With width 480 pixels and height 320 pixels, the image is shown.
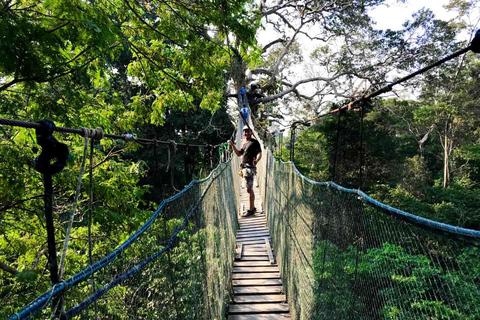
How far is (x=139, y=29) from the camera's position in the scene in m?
3.43

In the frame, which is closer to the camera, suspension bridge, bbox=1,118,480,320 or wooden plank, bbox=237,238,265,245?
suspension bridge, bbox=1,118,480,320

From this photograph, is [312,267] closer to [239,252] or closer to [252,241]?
[239,252]

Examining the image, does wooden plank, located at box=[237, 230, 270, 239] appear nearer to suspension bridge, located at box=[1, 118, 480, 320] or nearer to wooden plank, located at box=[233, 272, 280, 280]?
wooden plank, located at box=[233, 272, 280, 280]

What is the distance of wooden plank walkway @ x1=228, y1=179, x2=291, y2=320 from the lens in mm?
3283

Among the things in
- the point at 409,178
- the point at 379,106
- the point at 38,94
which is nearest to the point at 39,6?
the point at 38,94

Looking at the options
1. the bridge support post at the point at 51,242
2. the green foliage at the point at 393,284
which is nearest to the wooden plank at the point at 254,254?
the green foliage at the point at 393,284

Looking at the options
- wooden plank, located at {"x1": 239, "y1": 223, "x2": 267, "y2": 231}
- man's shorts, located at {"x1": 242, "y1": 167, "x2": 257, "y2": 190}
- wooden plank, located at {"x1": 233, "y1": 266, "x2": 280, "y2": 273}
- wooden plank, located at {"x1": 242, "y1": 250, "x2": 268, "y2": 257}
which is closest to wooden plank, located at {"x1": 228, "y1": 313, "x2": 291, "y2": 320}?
wooden plank, located at {"x1": 233, "y1": 266, "x2": 280, "y2": 273}

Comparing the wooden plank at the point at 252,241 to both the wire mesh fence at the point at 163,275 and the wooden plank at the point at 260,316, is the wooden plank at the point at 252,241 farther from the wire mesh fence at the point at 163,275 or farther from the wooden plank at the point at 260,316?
the wire mesh fence at the point at 163,275

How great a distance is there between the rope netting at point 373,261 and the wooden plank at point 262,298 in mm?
638

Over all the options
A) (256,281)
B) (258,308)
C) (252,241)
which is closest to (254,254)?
(252,241)

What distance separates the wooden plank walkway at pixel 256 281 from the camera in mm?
3283

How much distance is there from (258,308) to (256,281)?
0.52 m

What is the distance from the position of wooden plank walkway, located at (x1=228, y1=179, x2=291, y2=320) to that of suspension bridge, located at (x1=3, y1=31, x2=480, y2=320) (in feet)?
0.12

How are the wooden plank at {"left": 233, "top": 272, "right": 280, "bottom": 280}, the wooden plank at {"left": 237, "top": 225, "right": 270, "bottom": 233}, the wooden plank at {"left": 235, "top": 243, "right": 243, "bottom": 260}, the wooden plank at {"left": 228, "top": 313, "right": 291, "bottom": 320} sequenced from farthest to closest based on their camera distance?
the wooden plank at {"left": 237, "top": 225, "right": 270, "bottom": 233}, the wooden plank at {"left": 235, "top": 243, "right": 243, "bottom": 260}, the wooden plank at {"left": 233, "top": 272, "right": 280, "bottom": 280}, the wooden plank at {"left": 228, "top": 313, "right": 291, "bottom": 320}
